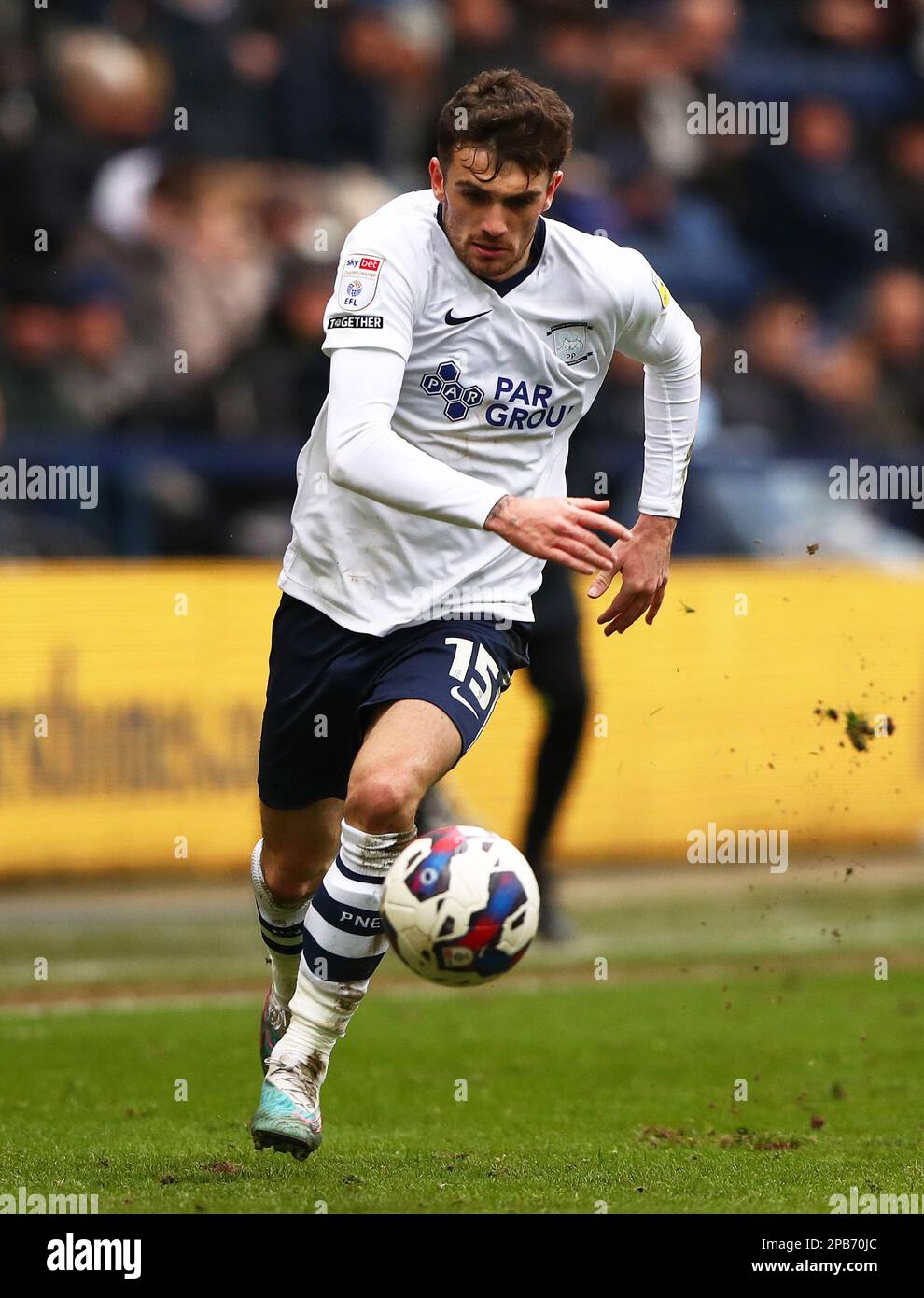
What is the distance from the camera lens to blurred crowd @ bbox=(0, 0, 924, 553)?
37.0 ft

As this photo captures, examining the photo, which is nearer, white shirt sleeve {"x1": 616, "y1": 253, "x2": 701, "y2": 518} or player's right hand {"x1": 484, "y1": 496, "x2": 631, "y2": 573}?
player's right hand {"x1": 484, "y1": 496, "x2": 631, "y2": 573}

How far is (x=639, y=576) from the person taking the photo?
17.2 ft

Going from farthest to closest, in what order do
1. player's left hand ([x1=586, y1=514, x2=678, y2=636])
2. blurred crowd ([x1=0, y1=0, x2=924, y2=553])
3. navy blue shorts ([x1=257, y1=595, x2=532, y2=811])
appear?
1. blurred crowd ([x1=0, y1=0, x2=924, y2=553])
2. player's left hand ([x1=586, y1=514, x2=678, y2=636])
3. navy blue shorts ([x1=257, y1=595, x2=532, y2=811])

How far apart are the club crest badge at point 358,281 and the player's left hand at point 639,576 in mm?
957

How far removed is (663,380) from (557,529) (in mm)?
1388

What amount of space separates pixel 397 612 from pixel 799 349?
32.1ft

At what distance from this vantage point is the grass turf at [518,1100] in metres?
4.63

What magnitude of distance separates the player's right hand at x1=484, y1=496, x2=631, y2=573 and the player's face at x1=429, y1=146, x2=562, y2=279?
770 mm

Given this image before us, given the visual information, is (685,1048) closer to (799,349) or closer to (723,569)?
(723,569)

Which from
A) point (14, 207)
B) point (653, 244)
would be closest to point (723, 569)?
point (653, 244)

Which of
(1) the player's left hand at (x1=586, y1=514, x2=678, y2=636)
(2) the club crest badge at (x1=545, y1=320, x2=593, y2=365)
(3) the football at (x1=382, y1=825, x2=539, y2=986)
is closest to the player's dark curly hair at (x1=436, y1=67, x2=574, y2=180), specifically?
(2) the club crest badge at (x1=545, y1=320, x2=593, y2=365)

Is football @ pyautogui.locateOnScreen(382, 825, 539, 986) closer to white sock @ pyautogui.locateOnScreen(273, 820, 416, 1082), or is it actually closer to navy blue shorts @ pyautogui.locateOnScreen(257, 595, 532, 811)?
white sock @ pyautogui.locateOnScreen(273, 820, 416, 1082)

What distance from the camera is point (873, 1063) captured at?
257 inches

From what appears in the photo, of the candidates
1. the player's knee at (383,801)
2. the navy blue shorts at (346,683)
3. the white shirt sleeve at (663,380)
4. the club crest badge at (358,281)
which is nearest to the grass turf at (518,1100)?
the player's knee at (383,801)
